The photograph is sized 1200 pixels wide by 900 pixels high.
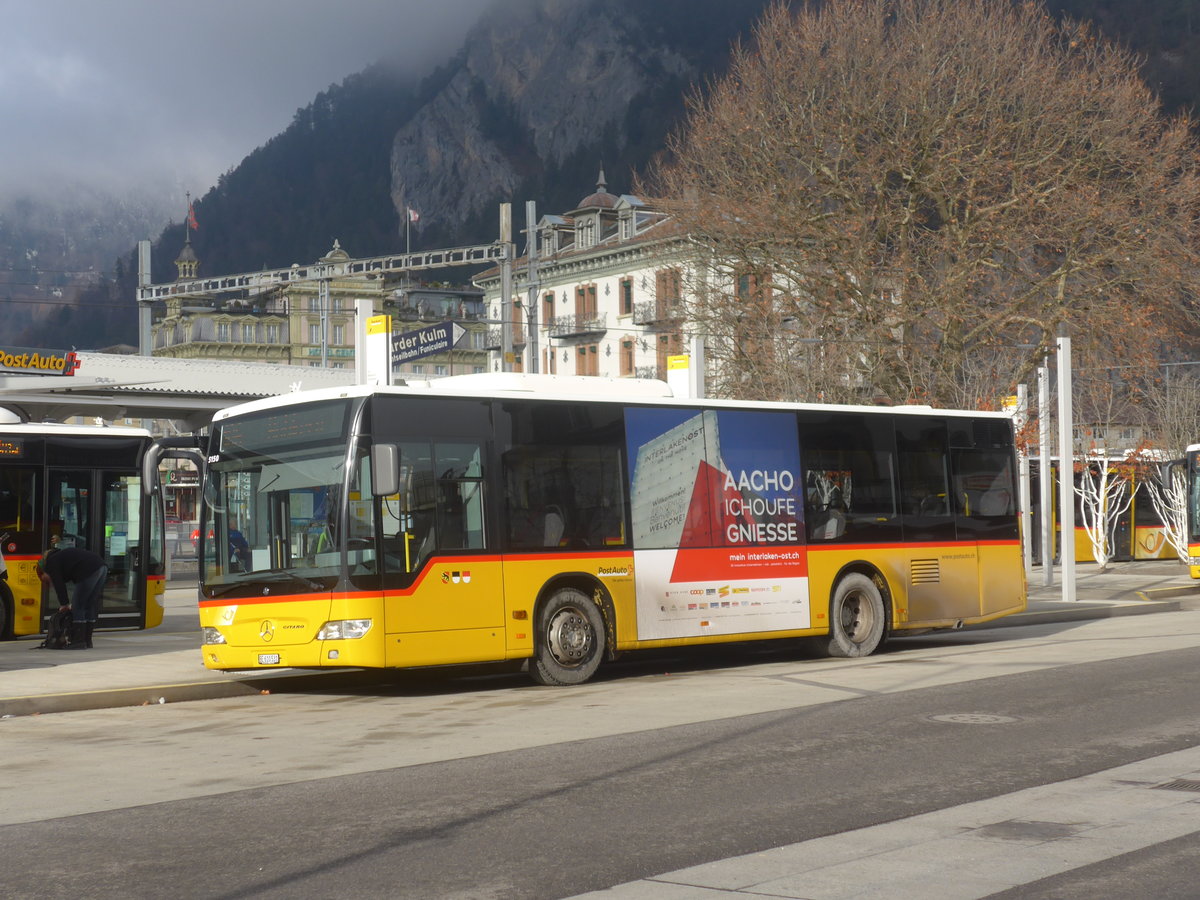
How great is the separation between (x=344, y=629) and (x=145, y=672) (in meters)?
3.49

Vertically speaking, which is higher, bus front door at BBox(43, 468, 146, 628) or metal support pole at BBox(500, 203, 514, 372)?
metal support pole at BBox(500, 203, 514, 372)

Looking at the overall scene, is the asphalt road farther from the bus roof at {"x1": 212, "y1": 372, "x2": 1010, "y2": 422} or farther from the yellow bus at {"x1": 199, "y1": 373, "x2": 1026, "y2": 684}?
the bus roof at {"x1": 212, "y1": 372, "x2": 1010, "y2": 422}

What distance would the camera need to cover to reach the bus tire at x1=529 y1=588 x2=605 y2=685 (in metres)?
15.4

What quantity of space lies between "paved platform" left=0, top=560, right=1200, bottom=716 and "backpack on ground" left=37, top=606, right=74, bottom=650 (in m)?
0.29

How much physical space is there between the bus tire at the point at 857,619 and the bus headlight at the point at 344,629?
256 inches

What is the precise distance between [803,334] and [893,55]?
633 centimetres

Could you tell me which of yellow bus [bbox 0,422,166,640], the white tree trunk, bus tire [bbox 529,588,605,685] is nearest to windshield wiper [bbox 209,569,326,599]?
bus tire [bbox 529,588,605,685]

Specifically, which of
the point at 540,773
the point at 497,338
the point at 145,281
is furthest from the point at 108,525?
the point at 497,338

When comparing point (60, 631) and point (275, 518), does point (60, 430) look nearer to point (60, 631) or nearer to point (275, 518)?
point (60, 631)

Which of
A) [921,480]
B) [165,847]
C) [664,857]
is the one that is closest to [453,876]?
[664,857]

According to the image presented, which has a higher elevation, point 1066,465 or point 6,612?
point 1066,465

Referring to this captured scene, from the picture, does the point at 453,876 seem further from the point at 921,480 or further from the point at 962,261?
the point at 962,261

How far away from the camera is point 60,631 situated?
19.4 meters

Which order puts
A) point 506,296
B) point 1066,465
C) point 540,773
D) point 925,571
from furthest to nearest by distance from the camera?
point 506,296, point 1066,465, point 925,571, point 540,773
